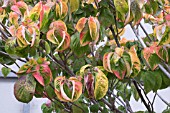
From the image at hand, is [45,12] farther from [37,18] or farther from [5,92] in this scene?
[5,92]

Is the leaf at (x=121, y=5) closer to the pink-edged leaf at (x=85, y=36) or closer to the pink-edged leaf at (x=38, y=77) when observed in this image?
the pink-edged leaf at (x=85, y=36)

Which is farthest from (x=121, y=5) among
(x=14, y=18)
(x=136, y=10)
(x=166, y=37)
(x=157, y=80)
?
(x=14, y=18)

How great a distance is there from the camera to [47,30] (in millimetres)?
950

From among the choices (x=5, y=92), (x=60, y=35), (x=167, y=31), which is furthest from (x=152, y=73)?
(x=5, y=92)

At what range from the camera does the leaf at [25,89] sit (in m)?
0.79

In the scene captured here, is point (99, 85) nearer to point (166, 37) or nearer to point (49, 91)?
point (166, 37)

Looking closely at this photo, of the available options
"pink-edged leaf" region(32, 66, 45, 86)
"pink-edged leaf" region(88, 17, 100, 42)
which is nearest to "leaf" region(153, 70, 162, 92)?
"pink-edged leaf" region(88, 17, 100, 42)

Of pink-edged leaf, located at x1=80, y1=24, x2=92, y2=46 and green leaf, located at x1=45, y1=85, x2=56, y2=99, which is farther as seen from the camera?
green leaf, located at x1=45, y1=85, x2=56, y2=99

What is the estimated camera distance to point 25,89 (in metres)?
0.80

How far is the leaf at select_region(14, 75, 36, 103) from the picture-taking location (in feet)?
2.60

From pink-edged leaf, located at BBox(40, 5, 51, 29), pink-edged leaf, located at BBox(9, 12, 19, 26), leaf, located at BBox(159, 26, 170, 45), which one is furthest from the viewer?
pink-edged leaf, located at BBox(9, 12, 19, 26)

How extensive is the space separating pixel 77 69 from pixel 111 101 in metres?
0.24

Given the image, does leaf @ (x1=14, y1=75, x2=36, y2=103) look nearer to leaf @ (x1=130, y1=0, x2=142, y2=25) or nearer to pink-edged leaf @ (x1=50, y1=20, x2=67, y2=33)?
pink-edged leaf @ (x1=50, y1=20, x2=67, y2=33)

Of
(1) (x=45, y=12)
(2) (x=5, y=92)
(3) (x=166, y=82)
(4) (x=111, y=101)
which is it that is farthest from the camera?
(2) (x=5, y=92)
